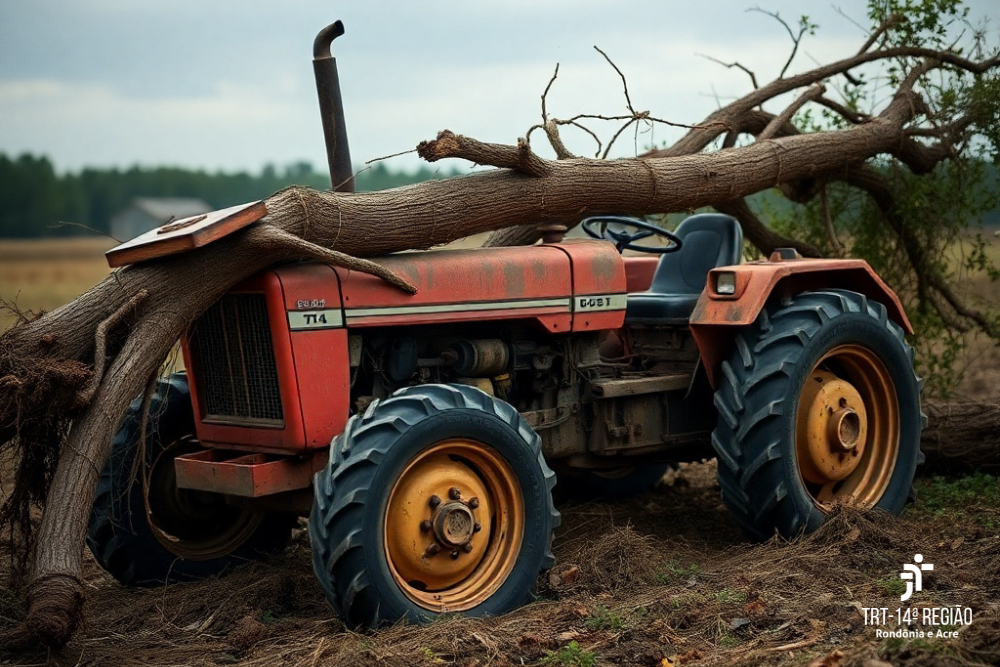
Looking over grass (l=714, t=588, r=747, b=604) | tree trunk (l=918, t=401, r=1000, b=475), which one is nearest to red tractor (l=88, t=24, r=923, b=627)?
grass (l=714, t=588, r=747, b=604)

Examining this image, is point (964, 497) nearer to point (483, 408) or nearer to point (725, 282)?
point (725, 282)

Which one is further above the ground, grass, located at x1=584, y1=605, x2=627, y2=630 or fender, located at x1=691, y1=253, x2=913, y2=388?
fender, located at x1=691, y1=253, x2=913, y2=388

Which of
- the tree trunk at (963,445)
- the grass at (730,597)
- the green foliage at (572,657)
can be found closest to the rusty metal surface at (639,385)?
the grass at (730,597)

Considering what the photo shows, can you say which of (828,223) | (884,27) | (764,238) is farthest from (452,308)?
(884,27)

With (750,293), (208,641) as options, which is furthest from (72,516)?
(750,293)

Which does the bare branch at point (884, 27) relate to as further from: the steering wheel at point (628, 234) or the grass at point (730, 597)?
the grass at point (730, 597)

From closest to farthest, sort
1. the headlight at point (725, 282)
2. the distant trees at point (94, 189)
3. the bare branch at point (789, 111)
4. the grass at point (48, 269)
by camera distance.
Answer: the headlight at point (725, 282)
the bare branch at point (789, 111)
the grass at point (48, 269)
the distant trees at point (94, 189)

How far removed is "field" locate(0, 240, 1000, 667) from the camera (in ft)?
14.8

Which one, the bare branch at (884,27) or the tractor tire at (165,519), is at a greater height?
the bare branch at (884,27)

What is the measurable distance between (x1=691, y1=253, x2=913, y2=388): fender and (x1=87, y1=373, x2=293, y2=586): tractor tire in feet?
7.91

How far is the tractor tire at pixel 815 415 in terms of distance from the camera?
6121 mm

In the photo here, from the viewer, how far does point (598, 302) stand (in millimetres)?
6277

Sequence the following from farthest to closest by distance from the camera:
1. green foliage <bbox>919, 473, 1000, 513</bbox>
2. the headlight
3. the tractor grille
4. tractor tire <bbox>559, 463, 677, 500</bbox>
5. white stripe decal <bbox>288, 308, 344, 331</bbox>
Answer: tractor tire <bbox>559, 463, 677, 500</bbox>
green foliage <bbox>919, 473, 1000, 513</bbox>
the headlight
the tractor grille
white stripe decal <bbox>288, 308, 344, 331</bbox>

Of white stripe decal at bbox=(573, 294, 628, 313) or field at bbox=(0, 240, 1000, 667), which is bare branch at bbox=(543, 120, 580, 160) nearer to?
white stripe decal at bbox=(573, 294, 628, 313)
